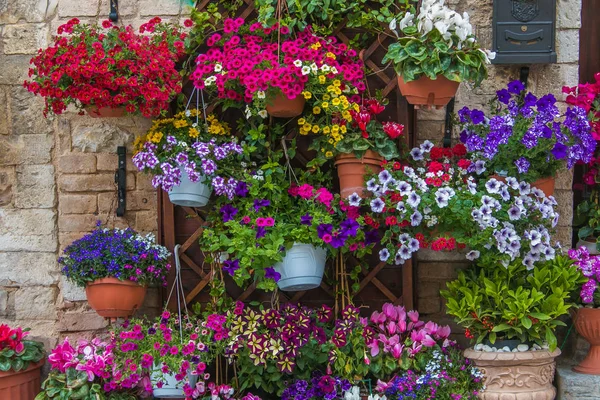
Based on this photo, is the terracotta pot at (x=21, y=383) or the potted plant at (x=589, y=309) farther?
the terracotta pot at (x=21, y=383)

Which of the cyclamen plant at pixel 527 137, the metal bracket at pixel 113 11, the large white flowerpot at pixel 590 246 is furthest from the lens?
the metal bracket at pixel 113 11

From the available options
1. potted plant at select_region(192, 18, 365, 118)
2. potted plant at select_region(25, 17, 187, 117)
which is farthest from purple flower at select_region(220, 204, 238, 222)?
potted plant at select_region(25, 17, 187, 117)

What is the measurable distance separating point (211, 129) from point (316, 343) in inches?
50.3

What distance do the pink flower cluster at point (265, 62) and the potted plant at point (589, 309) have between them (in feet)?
4.82

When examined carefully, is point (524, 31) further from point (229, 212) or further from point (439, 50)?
point (229, 212)

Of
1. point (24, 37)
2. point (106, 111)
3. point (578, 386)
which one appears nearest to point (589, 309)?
point (578, 386)

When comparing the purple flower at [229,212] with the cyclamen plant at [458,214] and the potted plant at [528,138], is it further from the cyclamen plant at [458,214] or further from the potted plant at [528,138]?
the potted plant at [528,138]

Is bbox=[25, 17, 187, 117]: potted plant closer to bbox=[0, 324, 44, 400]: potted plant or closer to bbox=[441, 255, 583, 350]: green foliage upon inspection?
bbox=[0, 324, 44, 400]: potted plant

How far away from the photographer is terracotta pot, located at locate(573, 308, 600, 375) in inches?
182

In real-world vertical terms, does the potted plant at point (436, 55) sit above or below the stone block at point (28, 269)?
above

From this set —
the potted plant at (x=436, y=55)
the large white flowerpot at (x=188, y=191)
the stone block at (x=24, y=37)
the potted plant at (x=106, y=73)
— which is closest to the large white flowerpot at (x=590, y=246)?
the potted plant at (x=436, y=55)

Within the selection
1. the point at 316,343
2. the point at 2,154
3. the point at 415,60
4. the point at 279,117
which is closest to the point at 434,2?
the point at 415,60

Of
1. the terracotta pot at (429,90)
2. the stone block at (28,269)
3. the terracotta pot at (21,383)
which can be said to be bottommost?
the terracotta pot at (21,383)

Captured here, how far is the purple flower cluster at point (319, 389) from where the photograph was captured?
14.9 ft
